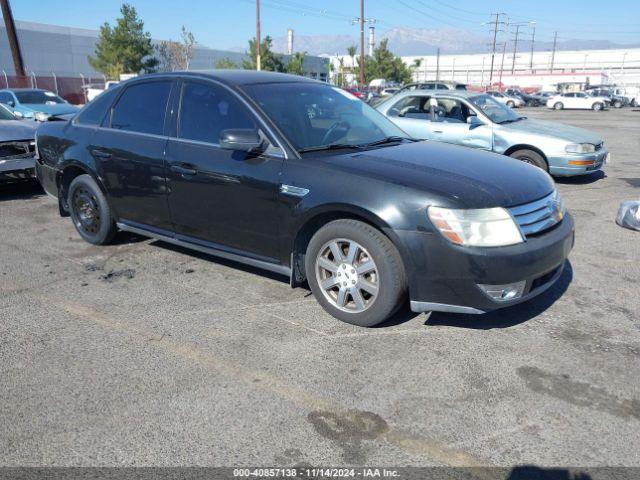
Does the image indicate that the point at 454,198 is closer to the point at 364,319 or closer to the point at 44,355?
the point at 364,319

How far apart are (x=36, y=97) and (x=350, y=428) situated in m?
18.8

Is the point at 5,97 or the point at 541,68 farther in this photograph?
the point at 541,68

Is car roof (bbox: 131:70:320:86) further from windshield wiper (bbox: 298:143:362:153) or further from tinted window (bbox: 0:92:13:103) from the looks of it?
tinted window (bbox: 0:92:13:103)

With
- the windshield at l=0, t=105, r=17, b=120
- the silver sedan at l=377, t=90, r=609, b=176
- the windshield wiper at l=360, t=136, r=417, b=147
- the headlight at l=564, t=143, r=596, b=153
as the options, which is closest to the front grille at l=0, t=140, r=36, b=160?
the windshield at l=0, t=105, r=17, b=120

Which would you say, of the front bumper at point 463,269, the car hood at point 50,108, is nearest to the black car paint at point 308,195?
the front bumper at point 463,269

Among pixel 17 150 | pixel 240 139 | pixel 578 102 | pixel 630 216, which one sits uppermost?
pixel 240 139

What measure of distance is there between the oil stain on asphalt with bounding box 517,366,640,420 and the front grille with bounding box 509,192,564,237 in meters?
0.87

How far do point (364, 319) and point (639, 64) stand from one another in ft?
358

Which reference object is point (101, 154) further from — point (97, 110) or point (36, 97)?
point (36, 97)

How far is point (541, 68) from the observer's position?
343 ft

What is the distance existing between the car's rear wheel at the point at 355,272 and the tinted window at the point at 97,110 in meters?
2.75

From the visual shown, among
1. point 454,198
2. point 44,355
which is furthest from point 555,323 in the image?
point 44,355

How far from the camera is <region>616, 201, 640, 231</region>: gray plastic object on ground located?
6273 millimetres

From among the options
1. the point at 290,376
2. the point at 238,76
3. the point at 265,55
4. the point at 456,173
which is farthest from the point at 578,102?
the point at 290,376
